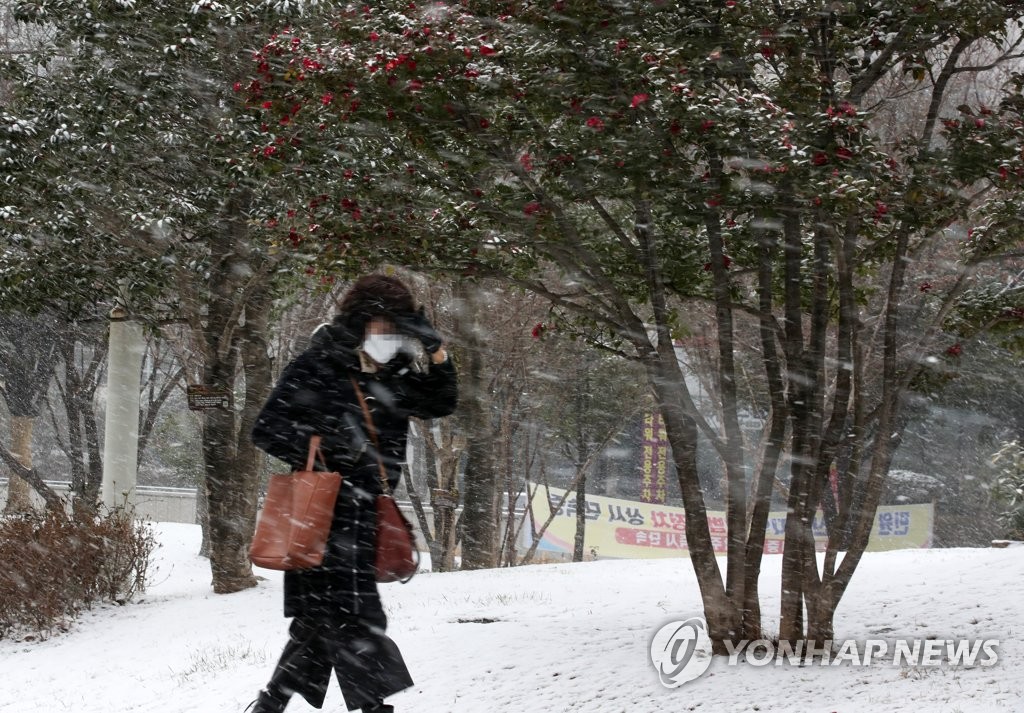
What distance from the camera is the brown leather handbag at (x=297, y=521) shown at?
12.5 feet

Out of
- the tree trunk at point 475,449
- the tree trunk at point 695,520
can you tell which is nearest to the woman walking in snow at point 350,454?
the tree trunk at point 695,520

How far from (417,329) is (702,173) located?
248 cm

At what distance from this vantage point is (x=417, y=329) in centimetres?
399

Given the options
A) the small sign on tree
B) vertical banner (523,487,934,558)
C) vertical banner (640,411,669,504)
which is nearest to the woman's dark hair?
the small sign on tree

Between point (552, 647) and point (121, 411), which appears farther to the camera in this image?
point (121, 411)

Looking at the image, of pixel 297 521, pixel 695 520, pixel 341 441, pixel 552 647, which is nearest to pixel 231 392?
pixel 552 647

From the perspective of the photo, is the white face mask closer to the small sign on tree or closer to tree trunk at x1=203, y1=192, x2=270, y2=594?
the small sign on tree

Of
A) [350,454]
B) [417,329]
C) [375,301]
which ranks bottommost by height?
[350,454]

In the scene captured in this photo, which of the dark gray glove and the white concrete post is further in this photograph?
the white concrete post

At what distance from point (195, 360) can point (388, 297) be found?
43.8 ft

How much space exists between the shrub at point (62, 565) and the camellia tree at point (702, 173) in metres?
4.79

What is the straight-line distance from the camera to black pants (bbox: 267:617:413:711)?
155 inches

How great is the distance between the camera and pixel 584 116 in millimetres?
5629

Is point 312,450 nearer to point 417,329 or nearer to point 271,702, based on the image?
point 417,329
